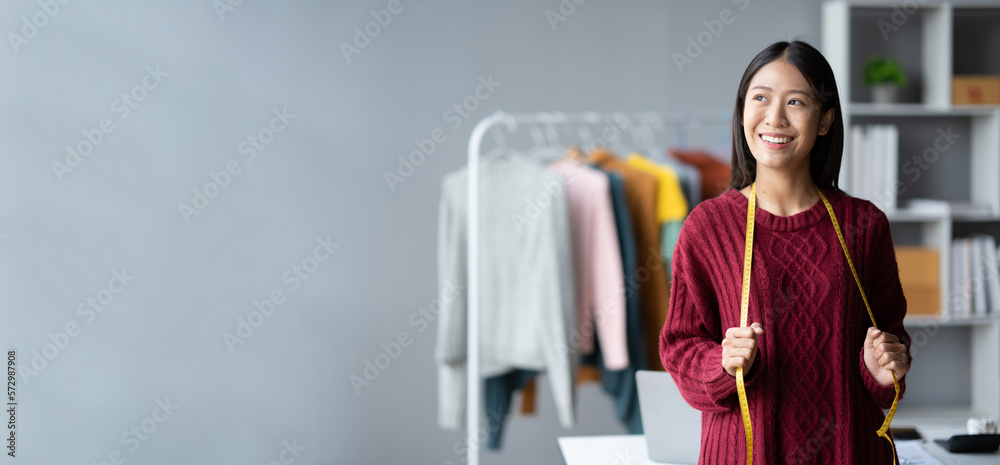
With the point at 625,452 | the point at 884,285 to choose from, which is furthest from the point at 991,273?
the point at 884,285

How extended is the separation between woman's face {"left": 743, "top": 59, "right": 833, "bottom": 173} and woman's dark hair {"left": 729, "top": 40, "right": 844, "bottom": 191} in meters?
0.01

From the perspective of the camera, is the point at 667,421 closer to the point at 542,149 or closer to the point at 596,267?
the point at 596,267

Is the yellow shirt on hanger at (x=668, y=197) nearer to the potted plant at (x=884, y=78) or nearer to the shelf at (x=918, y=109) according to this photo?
the shelf at (x=918, y=109)

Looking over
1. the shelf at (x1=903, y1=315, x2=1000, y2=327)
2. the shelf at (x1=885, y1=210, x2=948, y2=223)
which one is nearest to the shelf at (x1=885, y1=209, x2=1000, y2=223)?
the shelf at (x1=885, y1=210, x2=948, y2=223)

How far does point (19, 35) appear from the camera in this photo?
3078 mm

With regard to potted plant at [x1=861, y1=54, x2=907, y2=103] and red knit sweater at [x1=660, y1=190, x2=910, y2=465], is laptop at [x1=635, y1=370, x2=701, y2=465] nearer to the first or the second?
red knit sweater at [x1=660, y1=190, x2=910, y2=465]

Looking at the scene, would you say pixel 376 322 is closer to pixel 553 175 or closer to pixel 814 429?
pixel 553 175

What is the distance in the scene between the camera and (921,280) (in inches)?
128

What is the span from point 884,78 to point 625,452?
7.54ft

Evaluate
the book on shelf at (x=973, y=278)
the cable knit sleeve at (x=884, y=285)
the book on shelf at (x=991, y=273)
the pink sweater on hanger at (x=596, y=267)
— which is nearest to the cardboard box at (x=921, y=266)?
the book on shelf at (x=973, y=278)

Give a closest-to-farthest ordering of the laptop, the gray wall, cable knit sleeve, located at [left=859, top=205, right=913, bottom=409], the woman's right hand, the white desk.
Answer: the woman's right hand
cable knit sleeve, located at [left=859, top=205, right=913, bottom=409]
the laptop
the white desk
the gray wall

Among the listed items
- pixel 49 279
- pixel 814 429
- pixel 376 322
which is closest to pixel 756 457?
pixel 814 429

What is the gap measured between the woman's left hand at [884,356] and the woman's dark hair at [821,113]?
0.24m

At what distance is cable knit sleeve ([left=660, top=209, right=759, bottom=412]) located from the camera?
3.90ft
